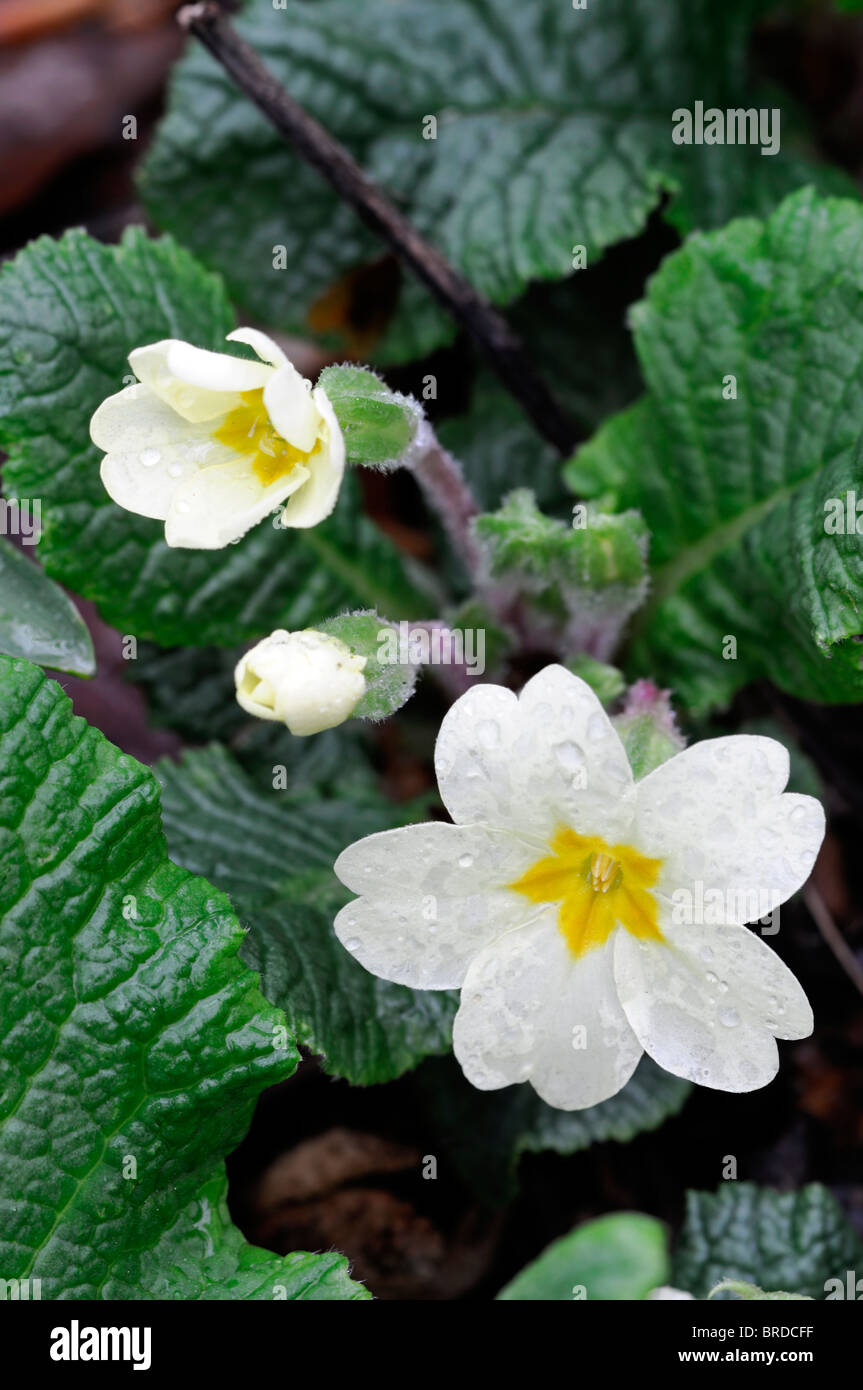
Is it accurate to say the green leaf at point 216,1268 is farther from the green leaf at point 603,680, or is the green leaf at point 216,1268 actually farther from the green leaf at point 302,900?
the green leaf at point 603,680

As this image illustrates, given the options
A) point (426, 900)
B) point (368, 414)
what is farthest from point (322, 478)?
point (426, 900)

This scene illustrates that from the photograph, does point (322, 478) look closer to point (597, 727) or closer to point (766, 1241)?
point (597, 727)

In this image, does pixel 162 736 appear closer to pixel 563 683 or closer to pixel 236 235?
pixel 236 235

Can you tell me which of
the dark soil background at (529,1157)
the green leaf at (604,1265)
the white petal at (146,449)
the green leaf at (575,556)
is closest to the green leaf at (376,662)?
the white petal at (146,449)

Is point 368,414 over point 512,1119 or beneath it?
over

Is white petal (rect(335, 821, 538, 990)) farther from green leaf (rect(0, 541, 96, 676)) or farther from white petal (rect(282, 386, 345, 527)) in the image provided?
green leaf (rect(0, 541, 96, 676))

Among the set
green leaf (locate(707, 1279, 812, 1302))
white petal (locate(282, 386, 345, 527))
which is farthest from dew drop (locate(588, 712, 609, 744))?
green leaf (locate(707, 1279, 812, 1302))

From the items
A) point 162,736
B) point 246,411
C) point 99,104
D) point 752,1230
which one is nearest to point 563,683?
point 246,411
